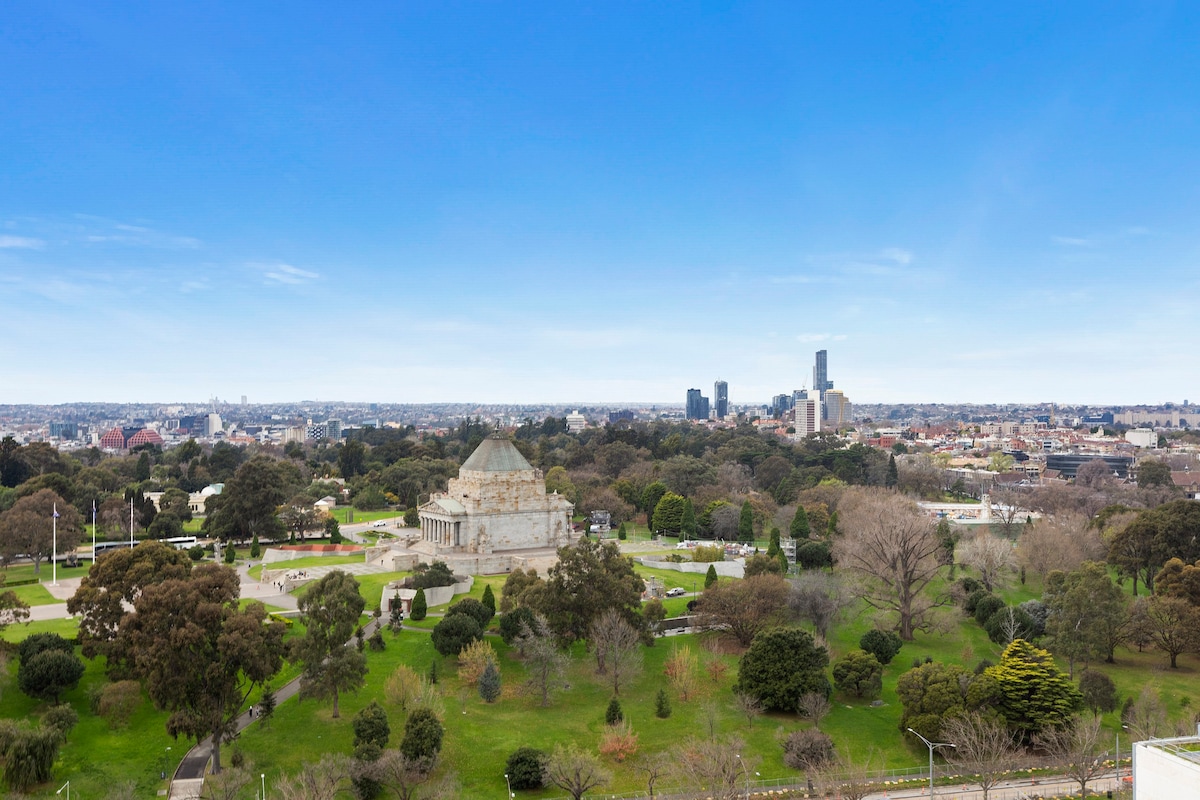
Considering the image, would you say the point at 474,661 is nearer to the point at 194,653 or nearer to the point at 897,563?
the point at 194,653

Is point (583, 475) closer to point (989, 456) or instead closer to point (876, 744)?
point (876, 744)

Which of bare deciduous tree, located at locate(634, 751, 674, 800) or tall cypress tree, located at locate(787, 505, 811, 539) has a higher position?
tall cypress tree, located at locate(787, 505, 811, 539)

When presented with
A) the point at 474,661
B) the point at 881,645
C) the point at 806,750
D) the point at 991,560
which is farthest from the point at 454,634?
the point at 991,560

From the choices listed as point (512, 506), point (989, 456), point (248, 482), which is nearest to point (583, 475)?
point (512, 506)

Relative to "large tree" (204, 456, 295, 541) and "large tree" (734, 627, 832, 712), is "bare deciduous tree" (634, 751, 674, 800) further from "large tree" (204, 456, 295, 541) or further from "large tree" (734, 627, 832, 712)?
"large tree" (204, 456, 295, 541)

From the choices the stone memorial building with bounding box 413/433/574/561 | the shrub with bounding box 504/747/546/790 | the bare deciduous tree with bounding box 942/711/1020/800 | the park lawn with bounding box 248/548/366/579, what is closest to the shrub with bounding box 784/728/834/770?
the bare deciduous tree with bounding box 942/711/1020/800
